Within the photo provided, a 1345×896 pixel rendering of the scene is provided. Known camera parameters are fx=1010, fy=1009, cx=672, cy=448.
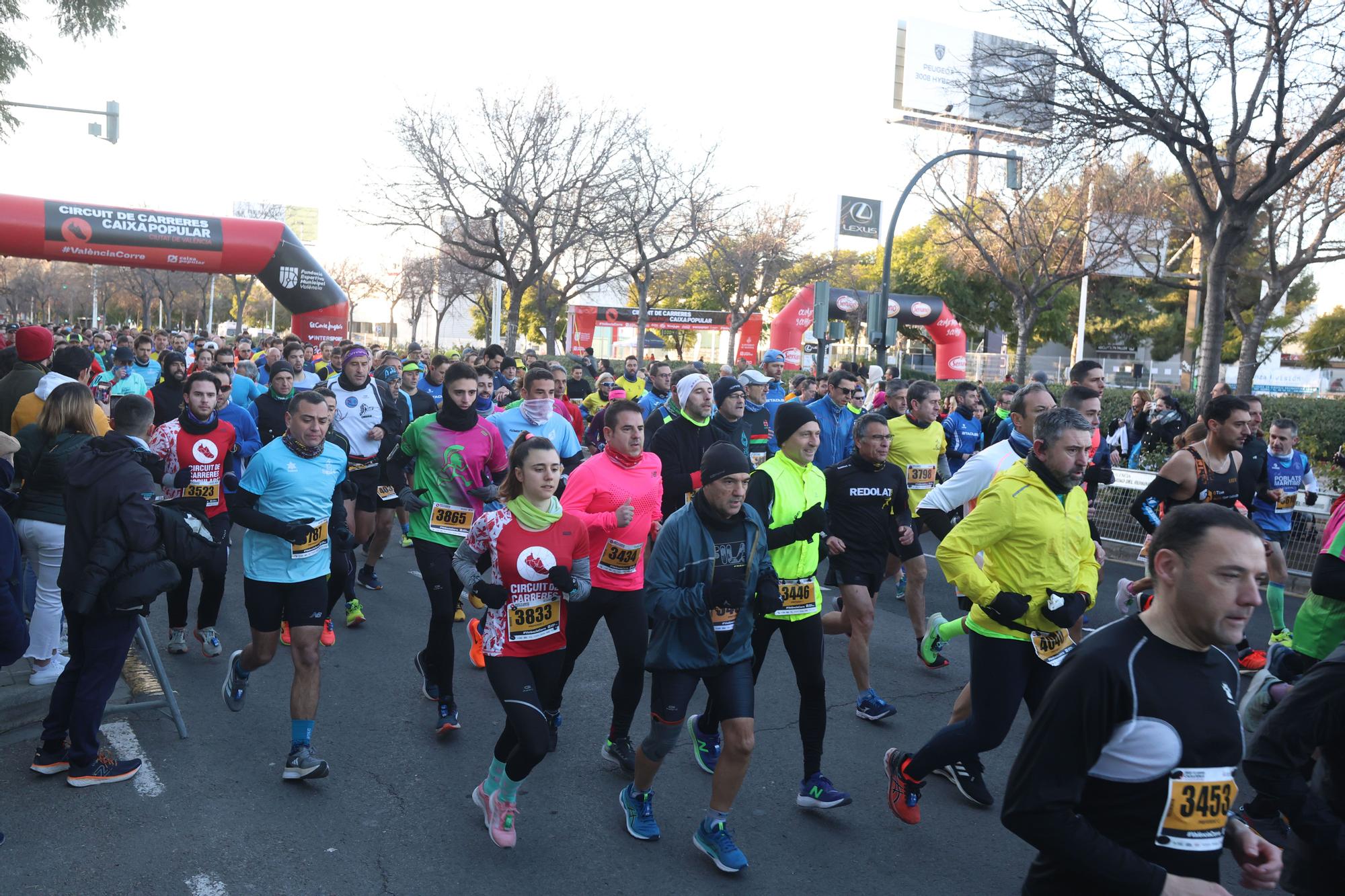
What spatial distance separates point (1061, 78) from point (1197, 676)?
39.9 feet

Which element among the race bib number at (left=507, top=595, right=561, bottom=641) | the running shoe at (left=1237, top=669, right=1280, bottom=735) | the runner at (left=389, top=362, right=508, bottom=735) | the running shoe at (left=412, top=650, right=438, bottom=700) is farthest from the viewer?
the running shoe at (left=412, top=650, right=438, bottom=700)

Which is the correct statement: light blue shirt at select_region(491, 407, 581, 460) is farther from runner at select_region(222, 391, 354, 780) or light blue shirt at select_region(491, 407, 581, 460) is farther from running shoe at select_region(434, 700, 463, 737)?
running shoe at select_region(434, 700, 463, 737)

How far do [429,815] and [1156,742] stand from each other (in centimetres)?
341

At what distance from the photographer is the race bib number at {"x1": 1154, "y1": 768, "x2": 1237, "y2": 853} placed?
7.01 ft

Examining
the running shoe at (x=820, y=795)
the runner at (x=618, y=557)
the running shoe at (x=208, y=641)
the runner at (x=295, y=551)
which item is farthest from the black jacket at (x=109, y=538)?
the running shoe at (x=820, y=795)

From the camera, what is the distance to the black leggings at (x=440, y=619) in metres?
5.54

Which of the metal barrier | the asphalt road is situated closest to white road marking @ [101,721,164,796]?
the asphalt road

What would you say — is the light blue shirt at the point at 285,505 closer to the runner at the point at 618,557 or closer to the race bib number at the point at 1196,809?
the runner at the point at 618,557

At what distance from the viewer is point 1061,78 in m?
12.6

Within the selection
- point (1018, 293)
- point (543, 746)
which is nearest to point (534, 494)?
point (543, 746)

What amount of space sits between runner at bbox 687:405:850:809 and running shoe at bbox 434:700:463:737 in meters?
1.46

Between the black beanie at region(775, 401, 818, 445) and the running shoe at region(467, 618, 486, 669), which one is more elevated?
the black beanie at region(775, 401, 818, 445)

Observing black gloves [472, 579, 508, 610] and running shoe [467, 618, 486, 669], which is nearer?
black gloves [472, 579, 508, 610]

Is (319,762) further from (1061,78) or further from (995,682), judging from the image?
(1061,78)
